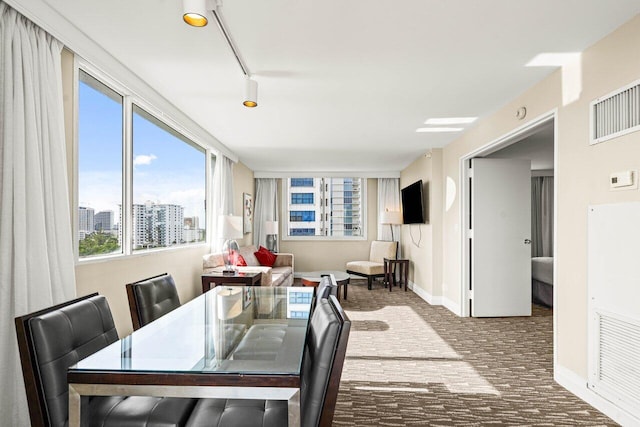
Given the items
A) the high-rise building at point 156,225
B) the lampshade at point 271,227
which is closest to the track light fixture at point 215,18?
the high-rise building at point 156,225

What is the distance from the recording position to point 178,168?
188 inches

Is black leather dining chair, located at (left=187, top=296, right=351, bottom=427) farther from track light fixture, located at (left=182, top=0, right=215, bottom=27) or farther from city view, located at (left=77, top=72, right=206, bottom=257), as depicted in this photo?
city view, located at (left=77, top=72, right=206, bottom=257)

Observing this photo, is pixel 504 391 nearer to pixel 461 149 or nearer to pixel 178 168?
pixel 461 149

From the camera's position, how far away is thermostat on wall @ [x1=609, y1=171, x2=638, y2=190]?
7.56 ft

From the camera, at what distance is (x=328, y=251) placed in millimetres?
8992

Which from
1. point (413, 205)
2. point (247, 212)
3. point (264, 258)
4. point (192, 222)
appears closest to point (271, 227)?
point (247, 212)

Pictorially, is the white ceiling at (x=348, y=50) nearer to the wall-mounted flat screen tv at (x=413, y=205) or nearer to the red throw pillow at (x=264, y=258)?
the wall-mounted flat screen tv at (x=413, y=205)

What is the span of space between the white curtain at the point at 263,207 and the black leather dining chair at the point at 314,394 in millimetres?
7131

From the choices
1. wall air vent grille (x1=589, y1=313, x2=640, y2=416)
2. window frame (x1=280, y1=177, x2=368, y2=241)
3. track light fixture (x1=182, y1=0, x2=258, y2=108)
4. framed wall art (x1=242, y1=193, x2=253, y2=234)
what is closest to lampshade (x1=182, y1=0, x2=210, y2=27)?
track light fixture (x1=182, y1=0, x2=258, y2=108)

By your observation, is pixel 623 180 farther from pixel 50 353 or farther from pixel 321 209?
pixel 321 209

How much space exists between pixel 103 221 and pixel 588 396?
3.92 meters

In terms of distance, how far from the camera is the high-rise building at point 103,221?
3.05 meters

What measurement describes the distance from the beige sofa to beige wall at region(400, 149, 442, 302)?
2.40 meters

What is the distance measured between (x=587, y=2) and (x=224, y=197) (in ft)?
16.9
